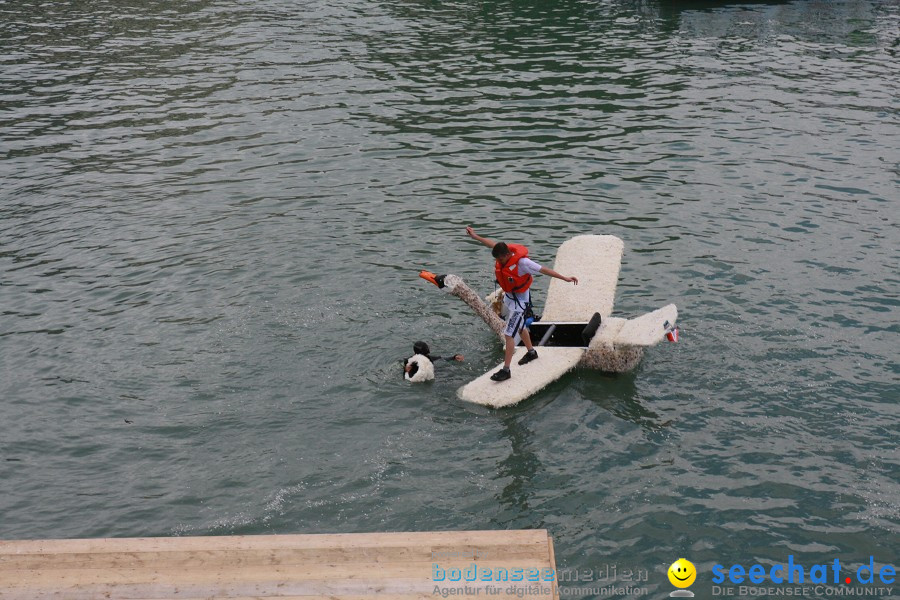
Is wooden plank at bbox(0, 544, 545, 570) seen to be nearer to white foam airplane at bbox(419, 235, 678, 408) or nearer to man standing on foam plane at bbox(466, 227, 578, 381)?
white foam airplane at bbox(419, 235, 678, 408)

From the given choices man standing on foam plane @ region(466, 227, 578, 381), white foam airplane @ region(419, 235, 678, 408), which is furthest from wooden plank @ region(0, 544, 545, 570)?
man standing on foam plane @ region(466, 227, 578, 381)

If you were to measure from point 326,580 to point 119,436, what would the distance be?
5.99 meters

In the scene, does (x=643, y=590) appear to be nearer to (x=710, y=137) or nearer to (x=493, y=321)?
(x=493, y=321)

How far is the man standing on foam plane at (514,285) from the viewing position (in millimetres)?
14875

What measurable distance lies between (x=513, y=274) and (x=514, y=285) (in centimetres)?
20

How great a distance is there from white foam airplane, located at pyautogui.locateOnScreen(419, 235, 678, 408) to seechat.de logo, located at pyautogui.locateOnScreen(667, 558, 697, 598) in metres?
3.95

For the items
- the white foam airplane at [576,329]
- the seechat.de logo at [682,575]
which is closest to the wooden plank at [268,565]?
the seechat.de logo at [682,575]

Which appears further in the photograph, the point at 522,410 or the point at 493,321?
the point at 493,321

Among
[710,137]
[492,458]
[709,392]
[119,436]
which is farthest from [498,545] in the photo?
[710,137]

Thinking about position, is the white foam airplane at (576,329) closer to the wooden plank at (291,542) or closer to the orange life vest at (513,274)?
the orange life vest at (513,274)

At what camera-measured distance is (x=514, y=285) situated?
49.9ft

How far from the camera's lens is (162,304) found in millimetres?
18578

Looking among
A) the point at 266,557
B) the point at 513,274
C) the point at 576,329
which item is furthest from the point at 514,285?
the point at 266,557

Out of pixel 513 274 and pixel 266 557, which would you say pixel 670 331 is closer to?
pixel 513 274
